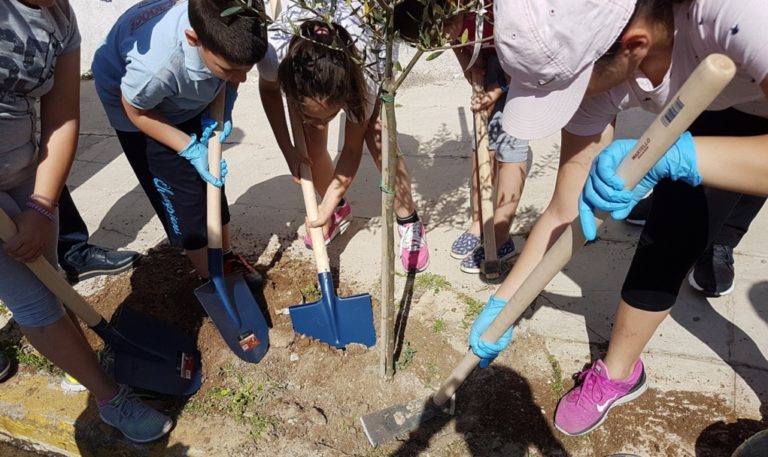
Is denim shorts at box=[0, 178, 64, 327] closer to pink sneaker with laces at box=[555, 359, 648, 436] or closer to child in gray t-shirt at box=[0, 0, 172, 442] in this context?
child in gray t-shirt at box=[0, 0, 172, 442]

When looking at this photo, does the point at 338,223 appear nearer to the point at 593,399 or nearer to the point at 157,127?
the point at 157,127

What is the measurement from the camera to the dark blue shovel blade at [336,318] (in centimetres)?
245

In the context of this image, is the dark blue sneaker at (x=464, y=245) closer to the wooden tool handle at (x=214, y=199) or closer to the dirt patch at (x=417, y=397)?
the dirt patch at (x=417, y=397)

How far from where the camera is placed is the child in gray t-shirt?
167 centimetres

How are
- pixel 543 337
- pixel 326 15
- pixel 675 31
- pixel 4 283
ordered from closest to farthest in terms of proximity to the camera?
pixel 675 31 < pixel 326 15 < pixel 4 283 < pixel 543 337

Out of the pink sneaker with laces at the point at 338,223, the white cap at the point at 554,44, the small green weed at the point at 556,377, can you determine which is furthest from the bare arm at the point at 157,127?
the small green weed at the point at 556,377

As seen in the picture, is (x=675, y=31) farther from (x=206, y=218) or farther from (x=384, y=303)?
(x=206, y=218)

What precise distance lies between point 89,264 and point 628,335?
8.65ft

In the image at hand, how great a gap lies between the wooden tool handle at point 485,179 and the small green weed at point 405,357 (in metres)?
0.56

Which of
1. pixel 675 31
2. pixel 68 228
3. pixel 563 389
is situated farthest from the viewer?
pixel 68 228

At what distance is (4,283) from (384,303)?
4.10 feet

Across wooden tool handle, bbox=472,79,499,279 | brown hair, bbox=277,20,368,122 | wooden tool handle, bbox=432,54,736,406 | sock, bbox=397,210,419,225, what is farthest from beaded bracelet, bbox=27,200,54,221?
wooden tool handle, bbox=472,79,499,279

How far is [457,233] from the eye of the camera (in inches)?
125

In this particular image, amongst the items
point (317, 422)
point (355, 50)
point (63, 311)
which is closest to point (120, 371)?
point (63, 311)
